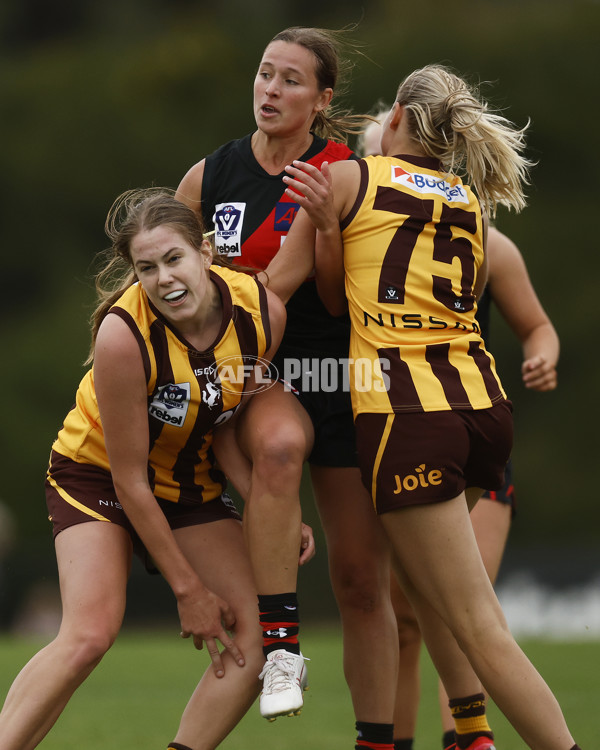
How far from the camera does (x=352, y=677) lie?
4203mm

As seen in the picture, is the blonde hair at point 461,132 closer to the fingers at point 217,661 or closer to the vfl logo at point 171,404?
the vfl logo at point 171,404

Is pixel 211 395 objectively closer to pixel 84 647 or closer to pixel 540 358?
pixel 84 647

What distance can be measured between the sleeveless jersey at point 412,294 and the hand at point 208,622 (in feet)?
2.51

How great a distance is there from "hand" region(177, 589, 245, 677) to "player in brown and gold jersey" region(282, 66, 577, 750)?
1.95ft

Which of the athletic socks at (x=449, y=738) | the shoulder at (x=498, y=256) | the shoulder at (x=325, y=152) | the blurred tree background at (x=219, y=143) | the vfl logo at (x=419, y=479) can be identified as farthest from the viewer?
the blurred tree background at (x=219, y=143)

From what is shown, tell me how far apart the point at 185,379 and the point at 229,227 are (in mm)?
672

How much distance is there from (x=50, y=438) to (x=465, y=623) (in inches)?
631

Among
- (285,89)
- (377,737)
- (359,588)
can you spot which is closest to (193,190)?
(285,89)

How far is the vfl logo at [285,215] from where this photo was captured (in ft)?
13.6

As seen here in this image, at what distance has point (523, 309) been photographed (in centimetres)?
510

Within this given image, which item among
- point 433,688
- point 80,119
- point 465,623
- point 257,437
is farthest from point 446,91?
point 80,119

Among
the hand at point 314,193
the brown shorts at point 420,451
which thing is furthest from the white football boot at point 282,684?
the hand at point 314,193

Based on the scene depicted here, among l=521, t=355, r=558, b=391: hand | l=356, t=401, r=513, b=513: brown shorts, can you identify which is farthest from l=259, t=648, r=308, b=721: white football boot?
l=521, t=355, r=558, b=391: hand

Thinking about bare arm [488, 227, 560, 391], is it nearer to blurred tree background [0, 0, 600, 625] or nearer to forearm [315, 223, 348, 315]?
forearm [315, 223, 348, 315]
